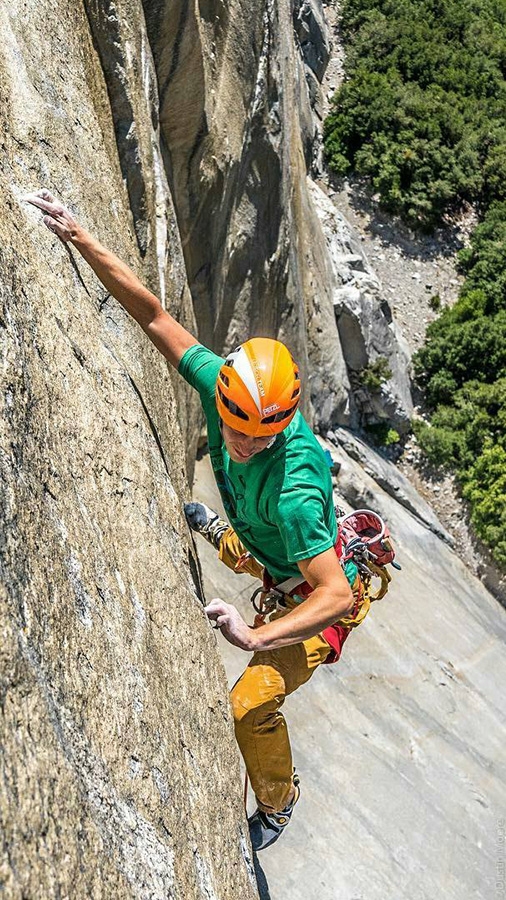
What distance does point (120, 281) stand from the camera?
500 centimetres

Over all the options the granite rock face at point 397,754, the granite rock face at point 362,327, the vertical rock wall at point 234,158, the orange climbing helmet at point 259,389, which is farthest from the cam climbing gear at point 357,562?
the granite rock face at point 362,327

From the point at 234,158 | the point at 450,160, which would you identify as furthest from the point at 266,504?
the point at 450,160

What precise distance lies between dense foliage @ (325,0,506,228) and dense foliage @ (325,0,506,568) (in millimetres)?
49

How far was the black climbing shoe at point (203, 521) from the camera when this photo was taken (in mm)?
6477

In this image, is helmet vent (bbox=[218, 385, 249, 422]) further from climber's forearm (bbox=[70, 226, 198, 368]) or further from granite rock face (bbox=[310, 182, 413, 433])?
granite rock face (bbox=[310, 182, 413, 433])

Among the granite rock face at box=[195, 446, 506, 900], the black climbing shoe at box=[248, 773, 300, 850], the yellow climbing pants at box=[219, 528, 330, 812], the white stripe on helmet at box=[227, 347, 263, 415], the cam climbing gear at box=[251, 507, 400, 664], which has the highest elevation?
the white stripe on helmet at box=[227, 347, 263, 415]

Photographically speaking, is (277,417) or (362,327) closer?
(277,417)

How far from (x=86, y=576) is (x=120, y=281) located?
2.20m

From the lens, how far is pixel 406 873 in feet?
32.7

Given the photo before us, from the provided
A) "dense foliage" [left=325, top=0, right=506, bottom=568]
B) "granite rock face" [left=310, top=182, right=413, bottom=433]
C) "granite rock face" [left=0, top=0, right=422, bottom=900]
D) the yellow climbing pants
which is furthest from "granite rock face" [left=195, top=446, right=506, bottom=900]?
"dense foliage" [left=325, top=0, right=506, bottom=568]

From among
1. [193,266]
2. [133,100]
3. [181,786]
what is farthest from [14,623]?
[193,266]

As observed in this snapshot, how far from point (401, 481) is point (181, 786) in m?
20.3

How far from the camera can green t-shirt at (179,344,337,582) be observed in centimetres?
457

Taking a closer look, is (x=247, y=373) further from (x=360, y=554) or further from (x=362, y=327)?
(x=362, y=327)
